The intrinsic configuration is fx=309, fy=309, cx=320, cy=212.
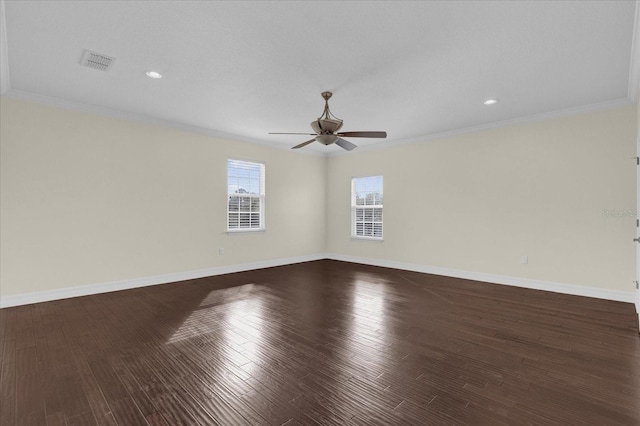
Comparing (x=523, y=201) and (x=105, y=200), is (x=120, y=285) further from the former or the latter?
(x=523, y=201)

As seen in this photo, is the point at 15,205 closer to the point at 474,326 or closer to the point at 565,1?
the point at 474,326

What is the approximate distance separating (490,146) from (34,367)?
606 cm

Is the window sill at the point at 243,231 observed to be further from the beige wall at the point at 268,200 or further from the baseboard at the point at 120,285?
the baseboard at the point at 120,285

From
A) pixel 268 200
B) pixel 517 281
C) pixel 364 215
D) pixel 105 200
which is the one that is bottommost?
pixel 517 281

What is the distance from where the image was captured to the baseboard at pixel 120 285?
3795 millimetres

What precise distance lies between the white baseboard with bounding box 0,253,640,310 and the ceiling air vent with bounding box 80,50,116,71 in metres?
2.88

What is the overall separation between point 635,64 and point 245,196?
5.64 meters

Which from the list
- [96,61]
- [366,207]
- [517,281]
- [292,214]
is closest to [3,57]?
[96,61]

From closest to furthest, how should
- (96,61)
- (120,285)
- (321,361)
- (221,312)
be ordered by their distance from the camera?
(321,361), (96,61), (221,312), (120,285)

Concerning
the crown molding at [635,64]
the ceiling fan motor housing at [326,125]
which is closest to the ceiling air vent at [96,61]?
the ceiling fan motor housing at [326,125]

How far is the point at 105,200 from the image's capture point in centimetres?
443

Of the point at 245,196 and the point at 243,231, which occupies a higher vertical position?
the point at 245,196

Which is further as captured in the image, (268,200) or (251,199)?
(268,200)

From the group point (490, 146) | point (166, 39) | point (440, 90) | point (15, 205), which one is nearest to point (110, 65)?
point (166, 39)
